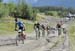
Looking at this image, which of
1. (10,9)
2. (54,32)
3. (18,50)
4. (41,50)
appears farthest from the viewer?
(10,9)

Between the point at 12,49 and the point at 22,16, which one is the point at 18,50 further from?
the point at 22,16

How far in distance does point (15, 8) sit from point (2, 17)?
18955mm

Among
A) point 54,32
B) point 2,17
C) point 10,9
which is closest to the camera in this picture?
point 54,32

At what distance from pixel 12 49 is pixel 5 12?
188ft

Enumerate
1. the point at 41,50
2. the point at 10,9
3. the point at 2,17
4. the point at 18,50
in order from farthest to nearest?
the point at 10,9, the point at 2,17, the point at 41,50, the point at 18,50

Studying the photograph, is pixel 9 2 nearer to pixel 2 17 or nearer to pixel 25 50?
pixel 2 17

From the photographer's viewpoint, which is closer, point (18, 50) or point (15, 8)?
point (18, 50)

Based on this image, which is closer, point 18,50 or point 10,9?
point 18,50

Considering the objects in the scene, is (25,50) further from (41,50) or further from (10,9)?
(10,9)

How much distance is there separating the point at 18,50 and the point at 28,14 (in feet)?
242

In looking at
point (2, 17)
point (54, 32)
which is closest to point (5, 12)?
point (2, 17)

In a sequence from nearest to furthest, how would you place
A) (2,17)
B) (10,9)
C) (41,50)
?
(41,50) < (2,17) < (10,9)

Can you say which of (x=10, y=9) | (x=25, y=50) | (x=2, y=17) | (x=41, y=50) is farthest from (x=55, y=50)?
(x=10, y=9)

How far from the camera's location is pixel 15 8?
318ft
